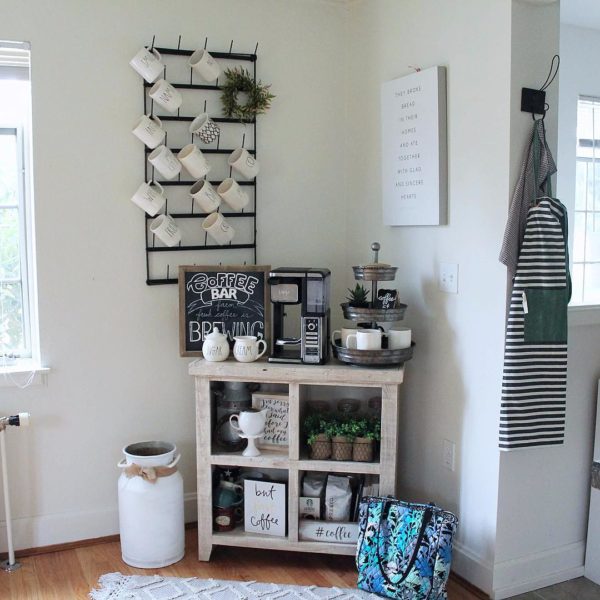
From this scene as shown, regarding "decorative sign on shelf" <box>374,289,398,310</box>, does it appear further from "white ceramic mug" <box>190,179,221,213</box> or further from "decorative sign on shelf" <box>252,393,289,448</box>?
"white ceramic mug" <box>190,179,221,213</box>

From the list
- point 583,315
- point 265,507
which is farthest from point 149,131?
point 583,315

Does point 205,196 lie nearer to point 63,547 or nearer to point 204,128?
point 204,128

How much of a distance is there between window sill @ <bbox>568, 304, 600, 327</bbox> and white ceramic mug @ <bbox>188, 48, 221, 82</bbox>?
161 centimetres

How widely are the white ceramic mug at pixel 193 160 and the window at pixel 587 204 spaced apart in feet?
5.85

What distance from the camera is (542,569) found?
2445 mm

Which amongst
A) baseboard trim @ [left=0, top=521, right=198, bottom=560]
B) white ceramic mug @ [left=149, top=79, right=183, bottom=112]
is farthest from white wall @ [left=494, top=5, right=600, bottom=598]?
baseboard trim @ [left=0, top=521, right=198, bottom=560]

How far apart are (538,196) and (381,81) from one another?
35.1 inches

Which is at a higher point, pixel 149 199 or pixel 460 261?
pixel 149 199

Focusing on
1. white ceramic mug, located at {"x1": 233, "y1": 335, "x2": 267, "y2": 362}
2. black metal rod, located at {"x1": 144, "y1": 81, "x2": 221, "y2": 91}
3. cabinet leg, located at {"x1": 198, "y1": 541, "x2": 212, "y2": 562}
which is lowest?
cabinet leg, located at {"x1": 198, "y1": 541, "x2": 212, "y2": 562}

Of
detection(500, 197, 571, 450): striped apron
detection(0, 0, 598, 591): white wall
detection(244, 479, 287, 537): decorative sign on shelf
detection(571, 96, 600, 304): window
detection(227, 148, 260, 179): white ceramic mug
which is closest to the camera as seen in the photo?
detection(500, 197, 571, 450): striped apron

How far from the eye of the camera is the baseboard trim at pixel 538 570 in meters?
2.36

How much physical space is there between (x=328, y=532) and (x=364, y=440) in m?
0.37

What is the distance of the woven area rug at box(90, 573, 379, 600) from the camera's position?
7.70 feet

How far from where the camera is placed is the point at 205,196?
272 cm
